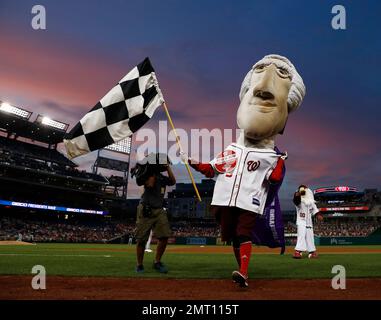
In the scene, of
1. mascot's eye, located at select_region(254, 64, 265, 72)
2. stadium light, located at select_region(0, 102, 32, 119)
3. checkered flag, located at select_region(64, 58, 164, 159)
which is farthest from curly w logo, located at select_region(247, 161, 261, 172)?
stadium light, located at select_region(0, 102, 32, 119)

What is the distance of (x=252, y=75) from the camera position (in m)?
6.02

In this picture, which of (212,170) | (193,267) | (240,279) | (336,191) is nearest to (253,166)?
(212,170)

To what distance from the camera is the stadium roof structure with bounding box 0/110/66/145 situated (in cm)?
4352

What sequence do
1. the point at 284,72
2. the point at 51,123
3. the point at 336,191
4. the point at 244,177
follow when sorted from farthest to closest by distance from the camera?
the point at 336,191
the point at 51,123
the point at 284,72
the point at 244,177

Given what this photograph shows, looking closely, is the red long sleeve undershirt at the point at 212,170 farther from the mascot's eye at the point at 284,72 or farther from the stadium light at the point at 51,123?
the stadium light at the point at 51,123

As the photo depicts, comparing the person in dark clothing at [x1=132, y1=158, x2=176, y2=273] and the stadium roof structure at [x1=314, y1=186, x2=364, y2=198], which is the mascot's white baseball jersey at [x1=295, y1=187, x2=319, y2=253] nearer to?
the person in dark clothing at [x1=132, y1=158, x2=176, y2=273]

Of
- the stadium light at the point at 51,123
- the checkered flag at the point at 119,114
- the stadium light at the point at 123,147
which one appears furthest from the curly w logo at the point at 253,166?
the stadium light at the point at 123,147

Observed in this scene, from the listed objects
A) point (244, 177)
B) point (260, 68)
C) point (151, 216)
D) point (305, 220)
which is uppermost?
point (260, 68)

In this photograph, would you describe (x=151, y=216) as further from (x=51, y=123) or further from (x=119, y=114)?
(x=51, y=123)

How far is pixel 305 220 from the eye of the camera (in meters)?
10.8

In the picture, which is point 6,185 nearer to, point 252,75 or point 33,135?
point 33,135

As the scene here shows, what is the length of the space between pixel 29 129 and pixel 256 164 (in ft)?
155

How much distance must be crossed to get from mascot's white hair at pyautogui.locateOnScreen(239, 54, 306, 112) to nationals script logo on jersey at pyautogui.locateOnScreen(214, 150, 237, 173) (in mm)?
1247
